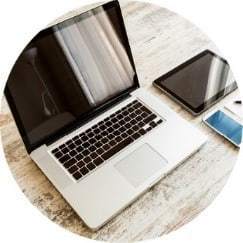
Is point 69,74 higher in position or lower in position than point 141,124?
higher

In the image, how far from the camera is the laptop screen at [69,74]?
87 cm

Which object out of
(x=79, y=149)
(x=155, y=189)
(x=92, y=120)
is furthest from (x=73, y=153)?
(x=155, y=189)

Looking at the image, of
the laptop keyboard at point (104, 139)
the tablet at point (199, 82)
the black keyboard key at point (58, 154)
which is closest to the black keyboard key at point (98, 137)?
the laptop keyboard at point (104, 139)

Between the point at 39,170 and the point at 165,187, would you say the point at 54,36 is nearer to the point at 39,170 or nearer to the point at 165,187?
the point at 39,170

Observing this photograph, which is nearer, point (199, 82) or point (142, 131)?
point (142, 131)

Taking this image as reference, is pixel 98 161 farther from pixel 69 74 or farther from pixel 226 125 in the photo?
pixel 226 125

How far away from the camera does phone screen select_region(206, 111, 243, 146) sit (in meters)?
0.99

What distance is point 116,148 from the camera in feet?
3.08

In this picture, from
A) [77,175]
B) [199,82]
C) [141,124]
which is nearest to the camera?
[77,175]

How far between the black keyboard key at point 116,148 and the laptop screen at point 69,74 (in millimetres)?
118

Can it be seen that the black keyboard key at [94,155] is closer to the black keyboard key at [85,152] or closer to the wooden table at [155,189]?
the black keyboard key at [85,152]

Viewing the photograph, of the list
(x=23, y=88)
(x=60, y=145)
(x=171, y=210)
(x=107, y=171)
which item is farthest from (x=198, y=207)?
(x=23, y=88)

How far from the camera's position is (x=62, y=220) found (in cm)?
85

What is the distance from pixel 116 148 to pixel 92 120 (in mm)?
112
